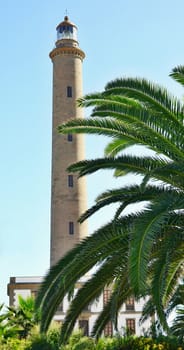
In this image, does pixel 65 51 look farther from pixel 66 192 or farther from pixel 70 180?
pixel 66 192

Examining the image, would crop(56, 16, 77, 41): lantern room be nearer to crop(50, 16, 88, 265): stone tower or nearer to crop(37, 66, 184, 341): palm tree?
crop(50, 16, 88, 265): stone tower

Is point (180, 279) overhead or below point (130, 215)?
below

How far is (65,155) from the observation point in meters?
41.1

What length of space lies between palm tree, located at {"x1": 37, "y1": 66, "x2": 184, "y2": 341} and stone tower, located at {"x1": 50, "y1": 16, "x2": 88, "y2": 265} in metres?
26.0

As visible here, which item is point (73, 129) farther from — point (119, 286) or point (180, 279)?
point (180, 279)

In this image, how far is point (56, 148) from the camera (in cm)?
4147

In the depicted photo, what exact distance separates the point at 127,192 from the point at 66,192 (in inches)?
1101

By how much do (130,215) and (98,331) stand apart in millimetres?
3518

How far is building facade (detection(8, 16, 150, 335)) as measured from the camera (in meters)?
39.4

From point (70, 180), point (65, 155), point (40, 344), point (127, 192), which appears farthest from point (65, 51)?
point (127, 192)

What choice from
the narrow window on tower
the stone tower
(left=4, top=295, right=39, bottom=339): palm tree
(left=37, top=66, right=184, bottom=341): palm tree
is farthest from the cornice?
(left=37, top=66, right=184, bottom=341): palm tree

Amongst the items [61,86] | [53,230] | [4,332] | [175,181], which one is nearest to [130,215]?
[175,181]

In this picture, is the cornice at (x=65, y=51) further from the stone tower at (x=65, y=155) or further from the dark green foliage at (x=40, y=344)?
the dark green foliage at (x=40, y=344)

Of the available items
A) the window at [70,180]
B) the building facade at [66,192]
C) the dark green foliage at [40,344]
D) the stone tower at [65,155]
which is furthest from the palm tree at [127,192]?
the window at [70,180]
